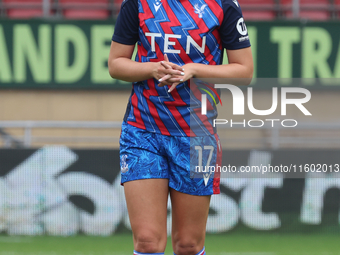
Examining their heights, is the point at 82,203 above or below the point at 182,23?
below

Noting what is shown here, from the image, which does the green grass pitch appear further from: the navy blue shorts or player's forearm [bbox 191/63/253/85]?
player's forearm [bbox 191/63/253/85]

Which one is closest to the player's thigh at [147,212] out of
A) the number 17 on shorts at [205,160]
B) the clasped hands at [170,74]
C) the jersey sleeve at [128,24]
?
the number 17 on shorts at [205,160]

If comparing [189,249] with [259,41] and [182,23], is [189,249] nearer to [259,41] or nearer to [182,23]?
[182,23]

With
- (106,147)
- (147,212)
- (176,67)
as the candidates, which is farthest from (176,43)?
(106,147)

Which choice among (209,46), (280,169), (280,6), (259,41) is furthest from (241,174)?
(280,6)

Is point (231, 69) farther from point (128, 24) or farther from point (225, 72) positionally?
point (128, 24)

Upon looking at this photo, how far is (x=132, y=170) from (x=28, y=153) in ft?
10.7

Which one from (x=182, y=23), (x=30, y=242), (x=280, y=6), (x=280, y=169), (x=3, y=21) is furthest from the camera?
(x=280, y=6)

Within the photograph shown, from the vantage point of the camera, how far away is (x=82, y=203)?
199 inches

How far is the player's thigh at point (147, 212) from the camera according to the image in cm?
208

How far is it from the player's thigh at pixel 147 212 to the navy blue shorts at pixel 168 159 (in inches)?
1.5

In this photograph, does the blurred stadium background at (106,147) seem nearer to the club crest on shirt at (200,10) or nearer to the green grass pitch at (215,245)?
the green grass pitch at (215,245)

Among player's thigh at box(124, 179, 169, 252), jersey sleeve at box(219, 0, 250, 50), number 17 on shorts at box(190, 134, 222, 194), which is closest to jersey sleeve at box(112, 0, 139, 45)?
jersey sleeve at box(219, 0, 250, 50)

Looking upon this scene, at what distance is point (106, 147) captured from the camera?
5375 mm
